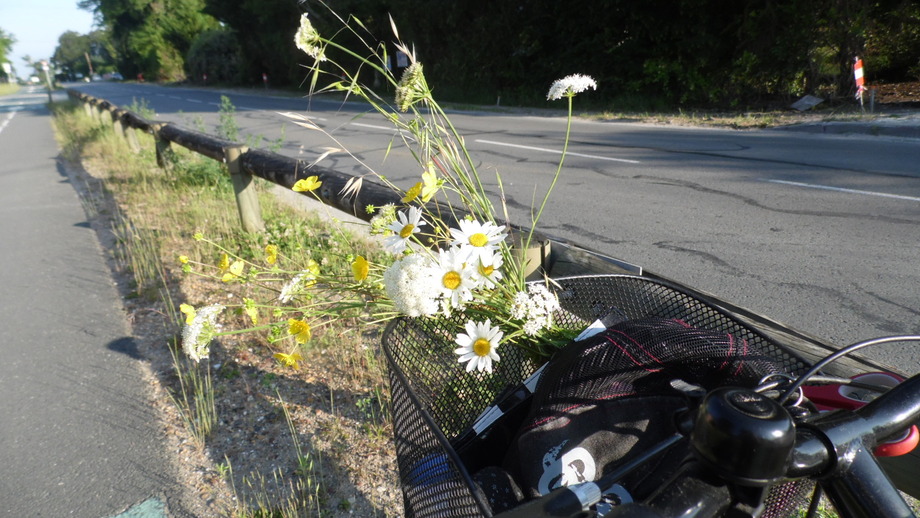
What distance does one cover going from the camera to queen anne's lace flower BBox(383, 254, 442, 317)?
1.17 meters

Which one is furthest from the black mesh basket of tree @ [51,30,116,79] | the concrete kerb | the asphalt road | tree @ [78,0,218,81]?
tree @ [51,30,116,79]

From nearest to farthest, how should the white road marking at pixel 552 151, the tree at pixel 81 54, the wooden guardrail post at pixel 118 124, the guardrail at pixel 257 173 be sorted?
the guardrail at pixel 257 173 → the white road marking at pixel 552 151 → the wooden guardrail post at pixel 118 124 → the tree at pixel 81 54

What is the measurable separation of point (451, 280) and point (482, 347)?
158 mm

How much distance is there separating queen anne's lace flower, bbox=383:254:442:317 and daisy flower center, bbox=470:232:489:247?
0.10 meters

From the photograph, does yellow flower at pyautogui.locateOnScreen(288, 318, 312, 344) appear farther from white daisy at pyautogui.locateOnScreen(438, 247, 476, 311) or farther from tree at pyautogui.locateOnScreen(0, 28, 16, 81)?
tree at pyautogui.locateOnScreen(0, 28, 16, 81)

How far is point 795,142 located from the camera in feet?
33.0

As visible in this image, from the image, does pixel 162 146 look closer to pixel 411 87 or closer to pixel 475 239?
pixel 411 87

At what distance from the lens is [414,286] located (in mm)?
1160

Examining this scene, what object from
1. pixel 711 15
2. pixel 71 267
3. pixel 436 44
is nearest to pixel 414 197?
pixel 71 267

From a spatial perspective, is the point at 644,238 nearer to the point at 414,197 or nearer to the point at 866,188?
the point at 866,188

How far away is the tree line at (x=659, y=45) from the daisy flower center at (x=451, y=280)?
875cm

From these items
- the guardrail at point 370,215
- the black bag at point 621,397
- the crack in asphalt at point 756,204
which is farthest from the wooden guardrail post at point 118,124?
the black bag at point 621,397

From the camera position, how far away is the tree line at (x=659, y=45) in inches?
571

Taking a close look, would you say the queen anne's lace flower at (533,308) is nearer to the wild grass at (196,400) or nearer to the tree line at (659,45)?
the wild grass at (196,400)
